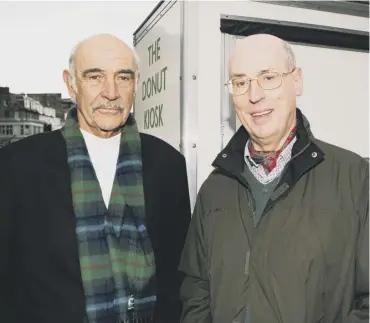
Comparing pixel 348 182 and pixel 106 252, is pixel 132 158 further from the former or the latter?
pixel 348 182

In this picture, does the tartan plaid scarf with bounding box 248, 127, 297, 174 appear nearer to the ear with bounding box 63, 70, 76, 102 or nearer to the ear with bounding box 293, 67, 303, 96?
the ear with bounding box 293, 67, 303, 96

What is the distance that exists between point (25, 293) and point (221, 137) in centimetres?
131

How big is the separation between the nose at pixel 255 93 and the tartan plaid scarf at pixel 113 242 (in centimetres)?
67

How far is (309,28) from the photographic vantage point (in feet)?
8.57

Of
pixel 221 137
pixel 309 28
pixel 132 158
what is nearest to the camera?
pixel 132 158

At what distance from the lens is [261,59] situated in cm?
172

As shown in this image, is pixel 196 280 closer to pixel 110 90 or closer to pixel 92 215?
pixel 92 215

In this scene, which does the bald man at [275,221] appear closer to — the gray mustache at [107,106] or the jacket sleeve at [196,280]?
the jacket sleeve at [196,280]

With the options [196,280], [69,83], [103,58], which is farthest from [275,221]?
[69,83]

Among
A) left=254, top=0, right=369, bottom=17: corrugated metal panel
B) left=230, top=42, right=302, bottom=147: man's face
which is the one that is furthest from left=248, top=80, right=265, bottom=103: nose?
left=254, top=0, right=369, bottom=17: corrugated metal panel

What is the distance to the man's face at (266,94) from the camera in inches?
67.8

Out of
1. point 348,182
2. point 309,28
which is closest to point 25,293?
point 348,182

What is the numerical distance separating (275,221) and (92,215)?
0.82 meters

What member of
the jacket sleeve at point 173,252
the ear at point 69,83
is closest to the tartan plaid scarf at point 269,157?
the jacket sleeve at point 173,252
